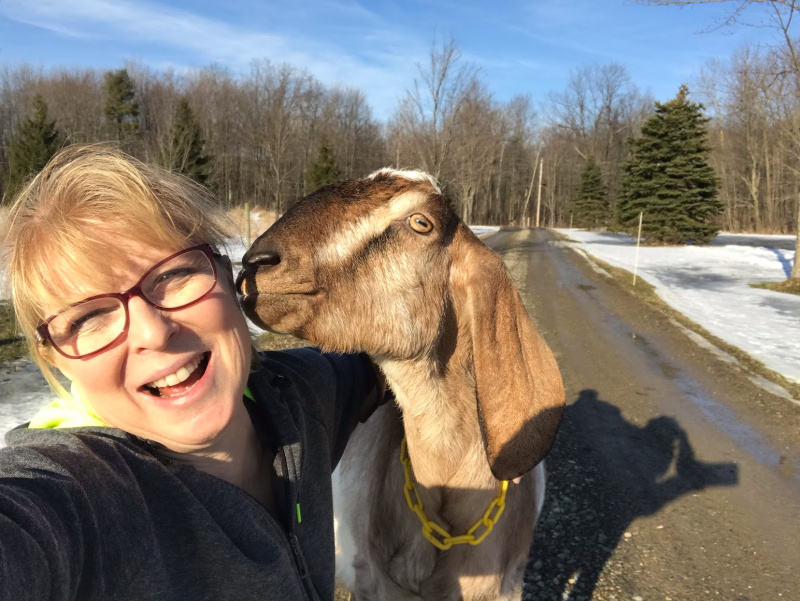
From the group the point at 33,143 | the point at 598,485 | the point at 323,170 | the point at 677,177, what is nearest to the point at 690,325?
the point at 598,485

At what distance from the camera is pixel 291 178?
51.2m

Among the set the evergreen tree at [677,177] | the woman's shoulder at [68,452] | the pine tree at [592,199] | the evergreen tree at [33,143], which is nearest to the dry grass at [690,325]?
the woman's shoulder at [68,452]

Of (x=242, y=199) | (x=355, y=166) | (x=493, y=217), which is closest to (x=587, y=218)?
(x=493, y=217)

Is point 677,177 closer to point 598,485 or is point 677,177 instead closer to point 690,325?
point 690,325

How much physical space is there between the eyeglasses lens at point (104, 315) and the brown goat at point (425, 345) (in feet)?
1.25

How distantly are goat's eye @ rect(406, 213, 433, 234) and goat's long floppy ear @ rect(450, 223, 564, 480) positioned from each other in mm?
161

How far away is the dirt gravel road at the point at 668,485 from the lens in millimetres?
3596

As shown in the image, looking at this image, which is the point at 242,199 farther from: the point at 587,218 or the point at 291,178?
the point at 587,218

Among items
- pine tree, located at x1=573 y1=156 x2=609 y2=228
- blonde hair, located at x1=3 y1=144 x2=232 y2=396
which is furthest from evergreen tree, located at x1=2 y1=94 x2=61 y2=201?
pine tree, located at x1=573 y1=156 x2=609 y2=228

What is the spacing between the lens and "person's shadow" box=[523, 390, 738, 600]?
365cm

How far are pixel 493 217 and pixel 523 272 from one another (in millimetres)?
58987

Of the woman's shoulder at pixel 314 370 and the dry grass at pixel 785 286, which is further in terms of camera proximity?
the dry grass at pixel 785 286

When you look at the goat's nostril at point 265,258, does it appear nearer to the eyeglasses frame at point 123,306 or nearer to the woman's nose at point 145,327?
the eyeglasses frame at point 123,306

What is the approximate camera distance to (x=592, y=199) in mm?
58812
